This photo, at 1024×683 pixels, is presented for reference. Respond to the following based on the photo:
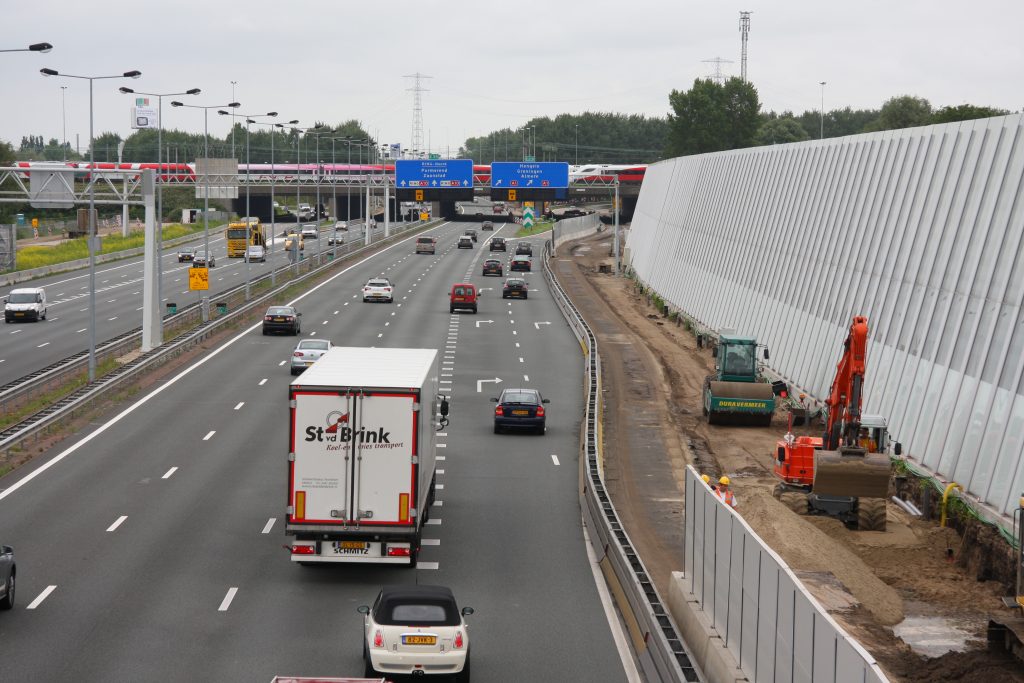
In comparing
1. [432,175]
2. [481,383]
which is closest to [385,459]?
[481,383]

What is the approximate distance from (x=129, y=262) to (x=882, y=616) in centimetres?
10470

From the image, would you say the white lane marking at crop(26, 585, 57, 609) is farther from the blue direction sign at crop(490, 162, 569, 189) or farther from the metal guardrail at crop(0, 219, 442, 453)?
the blue direction sign at crop(490, 162, 569, 189)

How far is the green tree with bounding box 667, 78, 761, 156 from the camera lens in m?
196

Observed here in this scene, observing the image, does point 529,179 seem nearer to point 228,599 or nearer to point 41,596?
point 228,599

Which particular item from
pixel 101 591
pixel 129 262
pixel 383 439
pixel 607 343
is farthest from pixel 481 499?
pixel 129 262

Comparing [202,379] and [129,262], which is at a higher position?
[202,379]

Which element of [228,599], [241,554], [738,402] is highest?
[228,599]

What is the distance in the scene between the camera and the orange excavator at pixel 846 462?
29.3m

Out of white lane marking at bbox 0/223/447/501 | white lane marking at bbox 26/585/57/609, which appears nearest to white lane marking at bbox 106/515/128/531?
white lane marking at bbox 0/223/447/501

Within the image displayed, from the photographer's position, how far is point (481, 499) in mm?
32250

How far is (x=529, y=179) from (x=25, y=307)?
2230 inches

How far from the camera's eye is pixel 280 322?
214 feet

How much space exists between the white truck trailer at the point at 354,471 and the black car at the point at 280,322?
41.9 metres

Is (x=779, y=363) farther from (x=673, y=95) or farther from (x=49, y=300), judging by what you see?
(x=673, y=95)
